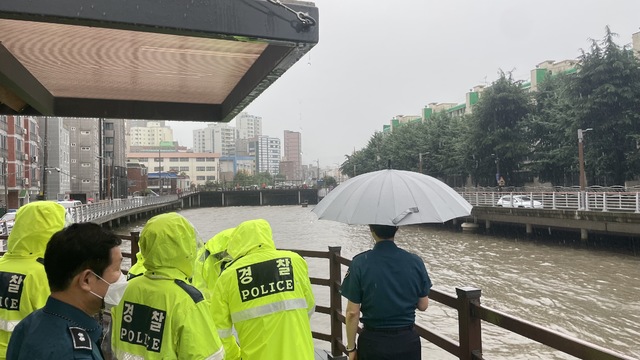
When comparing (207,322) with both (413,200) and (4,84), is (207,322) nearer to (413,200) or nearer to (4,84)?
(413,200)

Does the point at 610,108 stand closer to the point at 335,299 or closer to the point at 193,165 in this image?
the point at 335,299

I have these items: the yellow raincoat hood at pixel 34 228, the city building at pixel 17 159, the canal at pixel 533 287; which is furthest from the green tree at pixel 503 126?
the yellow raincoat hood at pixel 34 228

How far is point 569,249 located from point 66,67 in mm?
25837

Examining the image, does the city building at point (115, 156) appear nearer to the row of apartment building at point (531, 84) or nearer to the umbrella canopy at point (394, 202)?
the row of apartment building at point (531, 84)

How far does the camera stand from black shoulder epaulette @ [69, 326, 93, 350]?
157 cm

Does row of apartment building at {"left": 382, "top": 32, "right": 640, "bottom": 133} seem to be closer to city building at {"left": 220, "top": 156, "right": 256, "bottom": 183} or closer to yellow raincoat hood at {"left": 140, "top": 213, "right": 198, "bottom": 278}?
yellow raincoat hood at {"left": 140, "top": 213, "right": 198, "bottom": 278}

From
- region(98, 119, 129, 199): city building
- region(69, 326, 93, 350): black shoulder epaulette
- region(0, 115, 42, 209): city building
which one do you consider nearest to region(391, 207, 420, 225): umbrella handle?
region(69, 326, 93, 350): black shoulder epaulette

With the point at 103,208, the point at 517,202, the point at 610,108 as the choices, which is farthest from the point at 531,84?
the point at 103,208

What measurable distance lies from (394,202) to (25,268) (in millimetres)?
2126

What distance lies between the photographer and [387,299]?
2973mm

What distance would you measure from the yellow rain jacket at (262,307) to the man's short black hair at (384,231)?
1.86ft

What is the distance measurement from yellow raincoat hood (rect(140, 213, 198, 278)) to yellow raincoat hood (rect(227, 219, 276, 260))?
2.40 feet

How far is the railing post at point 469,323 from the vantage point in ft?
10.1

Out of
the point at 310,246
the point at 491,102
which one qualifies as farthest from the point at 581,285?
the point at 491,102
